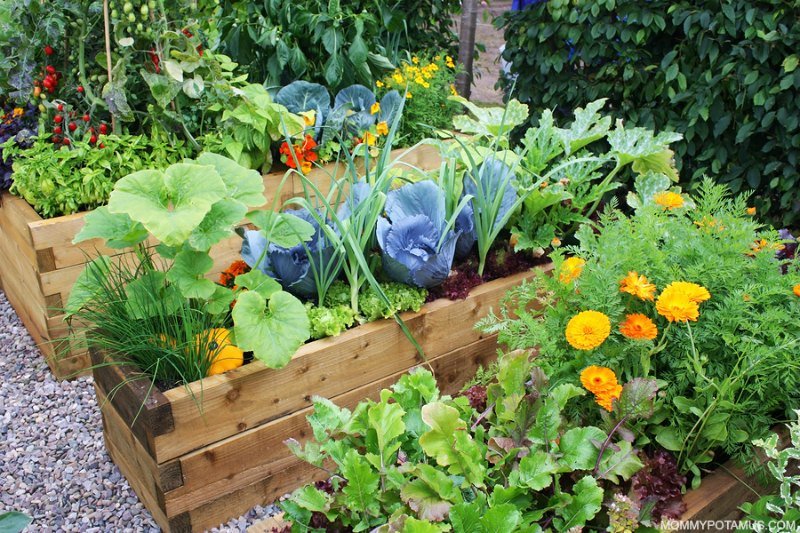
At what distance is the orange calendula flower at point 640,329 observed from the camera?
1358mm

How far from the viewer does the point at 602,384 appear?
4.34 ft

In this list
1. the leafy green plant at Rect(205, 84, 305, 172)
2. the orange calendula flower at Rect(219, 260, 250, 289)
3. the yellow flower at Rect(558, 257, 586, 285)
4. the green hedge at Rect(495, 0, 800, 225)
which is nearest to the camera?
the yellow flower at Rect(558, 257, 586, 285)

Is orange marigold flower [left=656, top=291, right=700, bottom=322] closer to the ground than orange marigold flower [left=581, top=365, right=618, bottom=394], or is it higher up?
higher up

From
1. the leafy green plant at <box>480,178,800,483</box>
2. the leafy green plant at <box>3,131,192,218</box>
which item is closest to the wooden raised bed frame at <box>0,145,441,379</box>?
the leafy green plant at <box>3,131,192,218</box>

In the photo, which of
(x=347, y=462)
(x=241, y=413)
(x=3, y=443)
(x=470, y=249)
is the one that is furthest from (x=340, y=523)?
(x=3, y=443)

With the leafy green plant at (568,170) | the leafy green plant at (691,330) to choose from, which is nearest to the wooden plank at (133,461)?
the leafy green plant at (691,330)

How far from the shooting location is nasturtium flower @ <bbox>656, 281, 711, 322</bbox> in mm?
1320

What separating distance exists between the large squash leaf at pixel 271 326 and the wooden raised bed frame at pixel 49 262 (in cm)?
69

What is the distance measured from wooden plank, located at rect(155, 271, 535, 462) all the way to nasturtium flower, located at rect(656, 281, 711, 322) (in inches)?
34.5

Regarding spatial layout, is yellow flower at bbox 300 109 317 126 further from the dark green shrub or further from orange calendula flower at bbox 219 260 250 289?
orange calendula flower at bbox 219 260 250 289

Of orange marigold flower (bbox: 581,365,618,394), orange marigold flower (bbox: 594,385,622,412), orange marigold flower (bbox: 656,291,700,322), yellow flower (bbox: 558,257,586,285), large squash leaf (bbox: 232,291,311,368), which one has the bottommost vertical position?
large squash leaf (bbox: 232,291,311,368)

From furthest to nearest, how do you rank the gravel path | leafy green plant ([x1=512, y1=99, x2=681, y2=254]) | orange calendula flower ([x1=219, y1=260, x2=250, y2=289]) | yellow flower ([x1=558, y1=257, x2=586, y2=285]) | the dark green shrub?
the dark green shrub, leafy green plant ([x1=512, y1=99, x2=681, y2=254]), orange calendula flower ([x1=219, y1=260, x2=250, y2=289]), the gravel path, yellow flower ([x1=558, y1=257, x2=586, y2=285])

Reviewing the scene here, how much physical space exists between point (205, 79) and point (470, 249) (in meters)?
1.25

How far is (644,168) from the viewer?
8.28 ft
